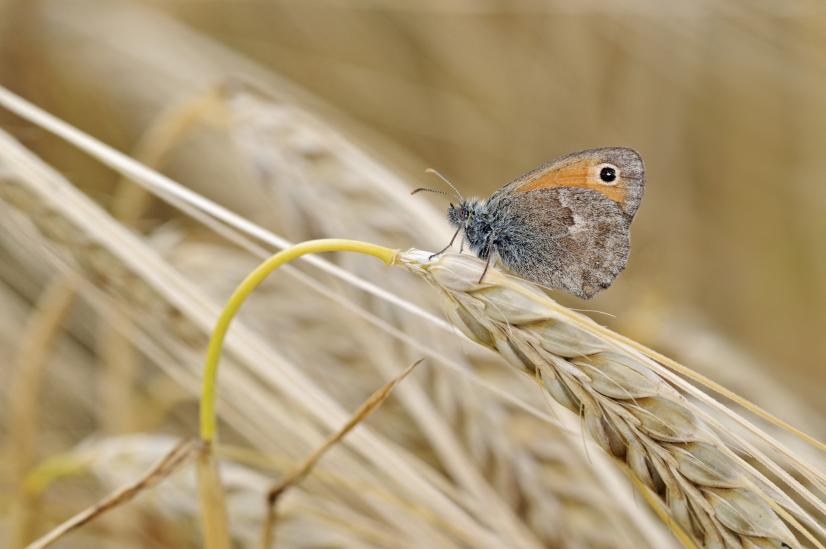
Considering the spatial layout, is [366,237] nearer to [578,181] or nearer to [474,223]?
[474,223]

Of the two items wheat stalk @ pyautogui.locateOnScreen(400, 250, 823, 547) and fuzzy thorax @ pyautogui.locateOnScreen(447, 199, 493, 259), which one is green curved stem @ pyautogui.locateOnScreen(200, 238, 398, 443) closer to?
wheat stalk @ pyautogui.locateOnScreen(400, 250, 823, 547)

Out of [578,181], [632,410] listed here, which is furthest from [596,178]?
[632,410]

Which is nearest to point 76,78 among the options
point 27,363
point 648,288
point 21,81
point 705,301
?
point 21,81

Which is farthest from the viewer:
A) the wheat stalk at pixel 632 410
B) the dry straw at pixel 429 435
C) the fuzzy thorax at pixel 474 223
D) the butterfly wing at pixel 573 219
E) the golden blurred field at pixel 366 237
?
the fuzzy thorax at pixel 474 223

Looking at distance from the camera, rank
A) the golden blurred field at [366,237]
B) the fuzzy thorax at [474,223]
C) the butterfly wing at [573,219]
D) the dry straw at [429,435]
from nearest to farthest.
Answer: the dry straw at [429,435] < the golden blurred field at [366,237] < the butterfly wing at [573,219] < the fuzzy thorax at [474,223]

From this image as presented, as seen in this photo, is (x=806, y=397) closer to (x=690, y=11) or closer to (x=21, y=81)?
(x=690, y=11)

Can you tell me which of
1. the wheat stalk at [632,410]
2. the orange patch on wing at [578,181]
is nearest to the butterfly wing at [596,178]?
the orange patch on wing at [578,181]

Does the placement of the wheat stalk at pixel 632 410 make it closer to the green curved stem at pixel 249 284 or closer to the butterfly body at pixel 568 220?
the green curved stem at pixel 249 284
